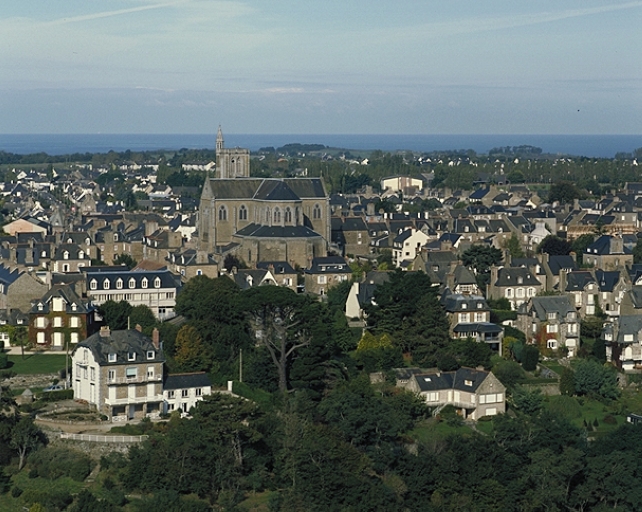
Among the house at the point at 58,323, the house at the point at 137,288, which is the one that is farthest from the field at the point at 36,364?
the house at the point at 137,288

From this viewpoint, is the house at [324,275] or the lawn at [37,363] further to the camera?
the house at [324,275]

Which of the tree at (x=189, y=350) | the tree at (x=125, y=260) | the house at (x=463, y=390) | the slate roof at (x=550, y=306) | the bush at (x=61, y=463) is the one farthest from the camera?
the tree at (x=125, y=260)

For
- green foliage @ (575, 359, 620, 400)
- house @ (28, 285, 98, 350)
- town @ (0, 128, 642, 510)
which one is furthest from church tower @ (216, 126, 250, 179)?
green foliage @ (575, 359, 620, 400)

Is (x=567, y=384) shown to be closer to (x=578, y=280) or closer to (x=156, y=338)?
(x=578, y=280)

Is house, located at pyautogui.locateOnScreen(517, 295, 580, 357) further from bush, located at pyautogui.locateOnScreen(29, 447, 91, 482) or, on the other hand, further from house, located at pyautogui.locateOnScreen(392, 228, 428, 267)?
bush, located at pyautogui.locateOnScreen(29, 447, 91, 482)

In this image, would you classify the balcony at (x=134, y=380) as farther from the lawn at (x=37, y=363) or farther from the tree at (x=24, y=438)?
the lawn at (x=37, y=363)

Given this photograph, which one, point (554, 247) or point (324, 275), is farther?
point (554, 247)

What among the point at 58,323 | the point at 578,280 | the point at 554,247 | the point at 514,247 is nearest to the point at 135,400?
the point at 58,323
